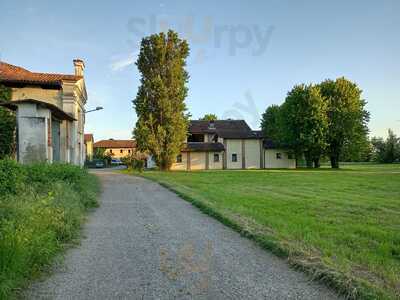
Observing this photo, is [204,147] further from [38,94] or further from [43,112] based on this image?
[43,112]

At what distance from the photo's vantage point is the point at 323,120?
1786 inches

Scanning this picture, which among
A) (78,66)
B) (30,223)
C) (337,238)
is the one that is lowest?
(337,238)

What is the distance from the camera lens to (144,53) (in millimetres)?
38031

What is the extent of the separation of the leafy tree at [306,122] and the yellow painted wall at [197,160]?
12392 millimetres

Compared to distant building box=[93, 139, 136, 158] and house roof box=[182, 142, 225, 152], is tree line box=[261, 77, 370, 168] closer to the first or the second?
house roof box=[182, 142, 225, 152]

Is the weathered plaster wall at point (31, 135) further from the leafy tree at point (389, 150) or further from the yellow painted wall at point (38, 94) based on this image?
the leafy tree at point (389, 150)

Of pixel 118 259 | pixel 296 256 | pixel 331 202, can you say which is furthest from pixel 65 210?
pixel 331 202

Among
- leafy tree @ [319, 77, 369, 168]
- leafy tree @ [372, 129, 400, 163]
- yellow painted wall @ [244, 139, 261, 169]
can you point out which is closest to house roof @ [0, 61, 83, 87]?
yellow painted wall @ [244, 139, 261, 169]

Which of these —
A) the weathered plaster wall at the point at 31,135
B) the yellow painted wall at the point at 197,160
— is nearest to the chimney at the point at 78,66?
the weathered plaster wall at the point at 31,135

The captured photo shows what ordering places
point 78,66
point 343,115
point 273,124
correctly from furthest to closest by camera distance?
1. point 273,124
2. point 343,115
3. point 78,66

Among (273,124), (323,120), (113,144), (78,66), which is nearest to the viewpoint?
(78,66)

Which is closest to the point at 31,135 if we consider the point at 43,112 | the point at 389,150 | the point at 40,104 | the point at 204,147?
the point at 43,112

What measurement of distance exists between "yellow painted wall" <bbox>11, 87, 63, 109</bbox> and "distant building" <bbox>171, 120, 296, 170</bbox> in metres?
23.8

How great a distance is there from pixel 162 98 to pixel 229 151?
55.6 feet
